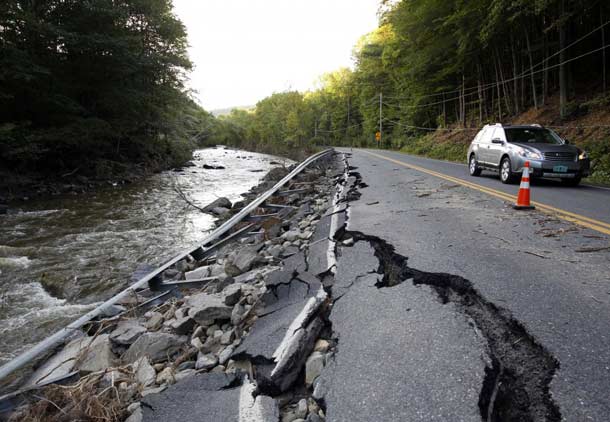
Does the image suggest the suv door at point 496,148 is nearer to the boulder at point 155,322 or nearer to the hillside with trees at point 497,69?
the hillside with trees at point 497,69

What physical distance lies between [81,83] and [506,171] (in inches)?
821

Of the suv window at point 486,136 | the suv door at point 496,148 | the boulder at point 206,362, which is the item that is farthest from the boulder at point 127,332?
the suv window at point 486,136

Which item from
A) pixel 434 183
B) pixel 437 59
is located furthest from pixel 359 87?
pixel 434 183

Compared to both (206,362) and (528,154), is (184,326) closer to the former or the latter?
(206,362)

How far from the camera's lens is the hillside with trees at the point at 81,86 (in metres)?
15.1

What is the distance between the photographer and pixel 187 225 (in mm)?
10836

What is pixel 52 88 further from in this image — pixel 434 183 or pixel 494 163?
pixel 494 163

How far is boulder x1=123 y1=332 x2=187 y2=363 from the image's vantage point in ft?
Result: 10.8

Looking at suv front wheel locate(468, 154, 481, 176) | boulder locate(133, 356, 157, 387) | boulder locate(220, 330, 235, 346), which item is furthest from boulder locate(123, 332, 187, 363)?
suv front wheel locate(468, 154, 481, 176)

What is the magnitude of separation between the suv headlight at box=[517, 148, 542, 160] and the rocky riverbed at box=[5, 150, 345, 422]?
7127mm

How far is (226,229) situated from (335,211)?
6.96ft

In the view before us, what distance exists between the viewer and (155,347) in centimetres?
333

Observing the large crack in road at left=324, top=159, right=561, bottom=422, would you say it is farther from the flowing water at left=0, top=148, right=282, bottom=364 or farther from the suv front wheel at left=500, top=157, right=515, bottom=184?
the suv front wheel at left=500, top=157, right=515, bottom=184

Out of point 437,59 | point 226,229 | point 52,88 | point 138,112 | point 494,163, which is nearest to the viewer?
point 226,229
